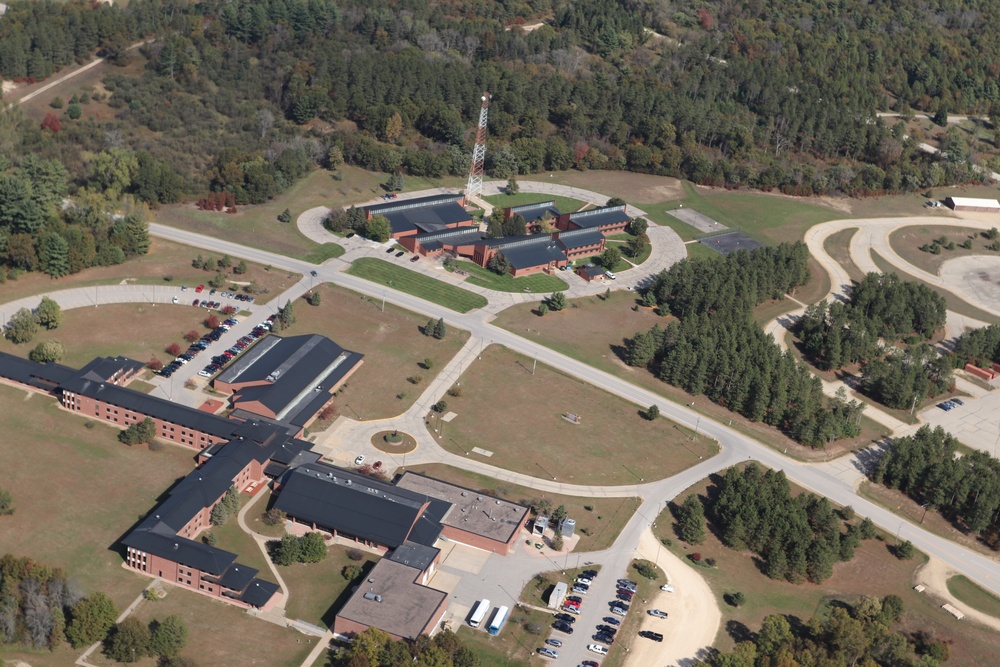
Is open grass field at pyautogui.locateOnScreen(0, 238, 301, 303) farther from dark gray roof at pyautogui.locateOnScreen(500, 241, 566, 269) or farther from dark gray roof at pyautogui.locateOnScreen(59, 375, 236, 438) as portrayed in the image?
dark gray roof at pyautogui.locateOnScreen(500, 241, 566, 269)

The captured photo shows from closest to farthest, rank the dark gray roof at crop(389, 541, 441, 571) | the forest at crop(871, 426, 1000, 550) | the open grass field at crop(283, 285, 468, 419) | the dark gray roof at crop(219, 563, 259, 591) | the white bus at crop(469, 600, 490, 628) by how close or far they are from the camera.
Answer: the dark gray roof at crop(219, 563, 259, 591) → the white bus at crop(469, 600, 490, 628) → the dark gray roof at crop(389, 541, 441, 571) → the forest at crop(871, 426, 1000, 550) → the open grass field at crop(283, 285, 468, 419)

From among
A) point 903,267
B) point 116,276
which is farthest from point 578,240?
point 116,276

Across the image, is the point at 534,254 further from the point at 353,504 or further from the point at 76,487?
the point at 76,487

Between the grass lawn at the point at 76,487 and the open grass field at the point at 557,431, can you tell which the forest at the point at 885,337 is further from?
the grass lawn at the point at 76,487

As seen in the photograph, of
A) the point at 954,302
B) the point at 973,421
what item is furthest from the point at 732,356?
the point at 954,302

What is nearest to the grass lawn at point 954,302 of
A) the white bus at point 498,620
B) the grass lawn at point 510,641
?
the grass lawn at point 510,641

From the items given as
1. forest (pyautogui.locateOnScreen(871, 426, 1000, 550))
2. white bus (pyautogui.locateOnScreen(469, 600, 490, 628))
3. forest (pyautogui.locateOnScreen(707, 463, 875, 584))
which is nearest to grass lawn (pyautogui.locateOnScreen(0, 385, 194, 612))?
white bus (pyautogui.locateOnScreen(469, 600, 490, 628))
